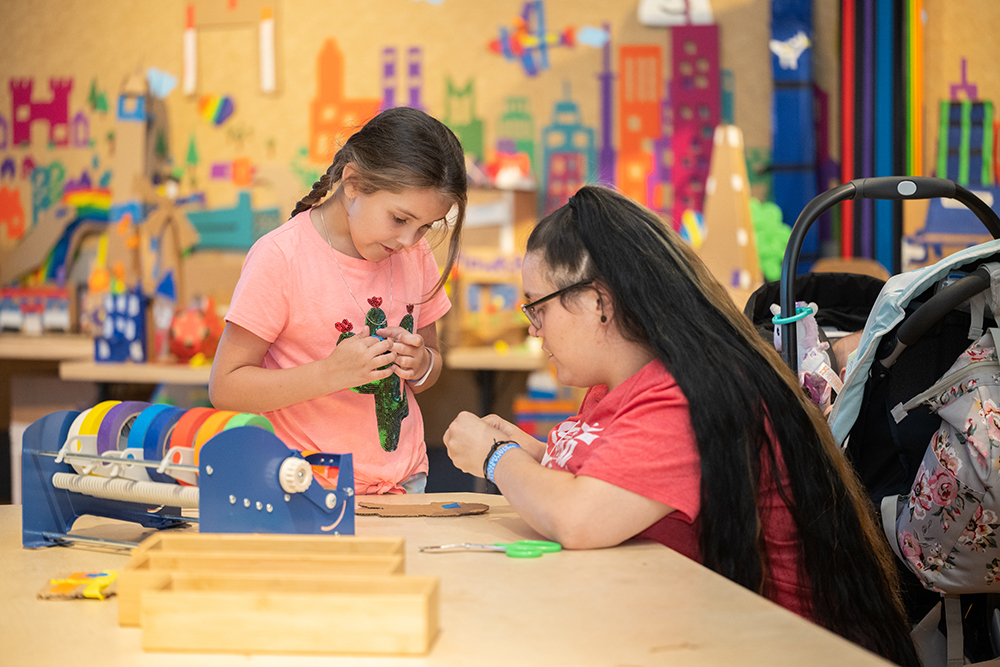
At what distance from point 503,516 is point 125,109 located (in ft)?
13.5

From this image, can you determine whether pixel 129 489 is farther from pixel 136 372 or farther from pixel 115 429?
pixel 136 372

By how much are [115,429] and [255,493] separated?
30 cm

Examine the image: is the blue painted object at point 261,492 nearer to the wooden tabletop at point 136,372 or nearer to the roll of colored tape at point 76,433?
the roll of colored tape at point 76,433

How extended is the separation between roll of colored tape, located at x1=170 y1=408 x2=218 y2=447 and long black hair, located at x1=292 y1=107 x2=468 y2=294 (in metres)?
0.62

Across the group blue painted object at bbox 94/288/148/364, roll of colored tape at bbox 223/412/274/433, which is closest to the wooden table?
roll of colored tape at bbox 223/412/274/433

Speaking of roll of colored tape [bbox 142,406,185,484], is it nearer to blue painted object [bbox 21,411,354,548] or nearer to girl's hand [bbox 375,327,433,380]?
blue painted object [bbox 21,411,354,548]

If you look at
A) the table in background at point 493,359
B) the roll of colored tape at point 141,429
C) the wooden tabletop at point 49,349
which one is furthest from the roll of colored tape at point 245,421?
the wooden tabletop at point 49,349

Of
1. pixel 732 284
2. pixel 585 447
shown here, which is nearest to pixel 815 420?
pixel 585 447

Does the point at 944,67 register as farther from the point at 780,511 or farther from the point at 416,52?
the point at 780,511

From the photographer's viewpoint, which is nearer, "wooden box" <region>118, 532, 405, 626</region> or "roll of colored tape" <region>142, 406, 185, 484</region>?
"wooden box" <region>118, 532, 405, 626</region>

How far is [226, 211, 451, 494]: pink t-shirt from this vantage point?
1.73 meters

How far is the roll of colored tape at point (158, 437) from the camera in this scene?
1246mm

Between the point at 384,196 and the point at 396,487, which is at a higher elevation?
the point at 384,196

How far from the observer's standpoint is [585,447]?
133 centimetres
